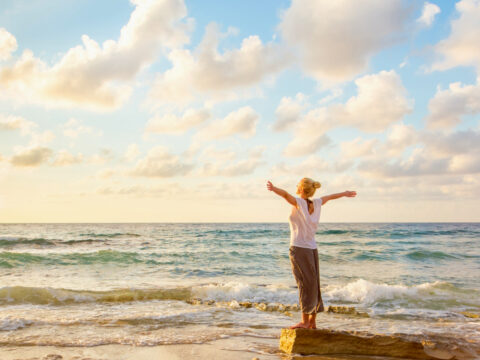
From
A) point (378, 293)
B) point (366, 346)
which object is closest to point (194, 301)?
Answer: point (378, 293)

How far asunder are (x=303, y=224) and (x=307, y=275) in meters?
0.67

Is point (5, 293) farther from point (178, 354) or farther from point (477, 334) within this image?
point (477, 334)

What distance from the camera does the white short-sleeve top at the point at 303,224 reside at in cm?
490

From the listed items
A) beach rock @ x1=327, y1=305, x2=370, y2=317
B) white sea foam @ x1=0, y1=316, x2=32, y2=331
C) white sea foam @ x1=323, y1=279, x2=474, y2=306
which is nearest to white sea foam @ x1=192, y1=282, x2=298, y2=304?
white sea foam @ x1=323, y1=279, x2=474, y2=306

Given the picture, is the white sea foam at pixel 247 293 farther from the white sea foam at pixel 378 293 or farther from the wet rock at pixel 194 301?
the white sea foam at pixel 378 293

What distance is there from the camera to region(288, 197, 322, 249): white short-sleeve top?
16.1ft

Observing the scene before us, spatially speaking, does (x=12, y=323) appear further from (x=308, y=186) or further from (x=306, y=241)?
(x=308, y=186)

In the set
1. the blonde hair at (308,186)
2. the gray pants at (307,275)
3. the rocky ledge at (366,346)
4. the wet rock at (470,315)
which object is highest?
the blonde hair at (308,186)

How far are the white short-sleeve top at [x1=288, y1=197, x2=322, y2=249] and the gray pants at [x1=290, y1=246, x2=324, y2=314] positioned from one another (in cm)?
9

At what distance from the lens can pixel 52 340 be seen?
5562mm

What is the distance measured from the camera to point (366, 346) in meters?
4.80

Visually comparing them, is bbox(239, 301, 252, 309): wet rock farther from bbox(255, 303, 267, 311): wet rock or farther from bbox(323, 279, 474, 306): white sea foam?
bbox(323, 279, 474, 306): white sea foam

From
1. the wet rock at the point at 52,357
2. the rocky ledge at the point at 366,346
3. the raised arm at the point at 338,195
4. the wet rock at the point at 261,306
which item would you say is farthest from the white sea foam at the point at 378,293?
the wet rock at the point at 52,357

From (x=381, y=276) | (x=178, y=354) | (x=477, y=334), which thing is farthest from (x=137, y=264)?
(x=477, y=334)
